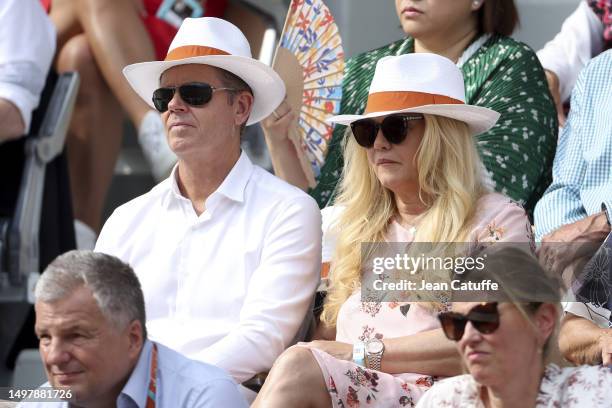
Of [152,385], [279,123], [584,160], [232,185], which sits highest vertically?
[584,160]

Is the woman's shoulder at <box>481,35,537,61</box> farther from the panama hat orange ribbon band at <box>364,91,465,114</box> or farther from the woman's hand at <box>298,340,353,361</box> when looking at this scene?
the woman's hand at <box>298,340,353,361</box>

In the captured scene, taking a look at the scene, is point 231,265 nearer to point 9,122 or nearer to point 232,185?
point 232,185

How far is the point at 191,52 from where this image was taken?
Answer: 15.0 ft

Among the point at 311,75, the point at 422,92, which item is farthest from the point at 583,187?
the point at 311,75

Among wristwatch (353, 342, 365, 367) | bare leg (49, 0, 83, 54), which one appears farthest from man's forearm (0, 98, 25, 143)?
wristwatch (353, 342, 365, 367)

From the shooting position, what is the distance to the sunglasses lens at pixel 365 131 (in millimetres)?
4273

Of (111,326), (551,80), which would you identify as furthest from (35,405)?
(551,80)

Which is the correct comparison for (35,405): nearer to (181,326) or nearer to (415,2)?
(181,326)

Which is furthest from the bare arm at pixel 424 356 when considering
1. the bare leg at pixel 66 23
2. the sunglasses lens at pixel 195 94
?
the bare leg at pixel 66 23

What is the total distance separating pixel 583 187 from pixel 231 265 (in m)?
1.28

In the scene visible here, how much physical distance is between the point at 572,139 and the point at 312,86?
3.21 ft

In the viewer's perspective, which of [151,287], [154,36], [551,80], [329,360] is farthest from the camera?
[154,36]

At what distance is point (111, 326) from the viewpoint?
129 inches

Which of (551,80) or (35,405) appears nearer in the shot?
(35,405)
